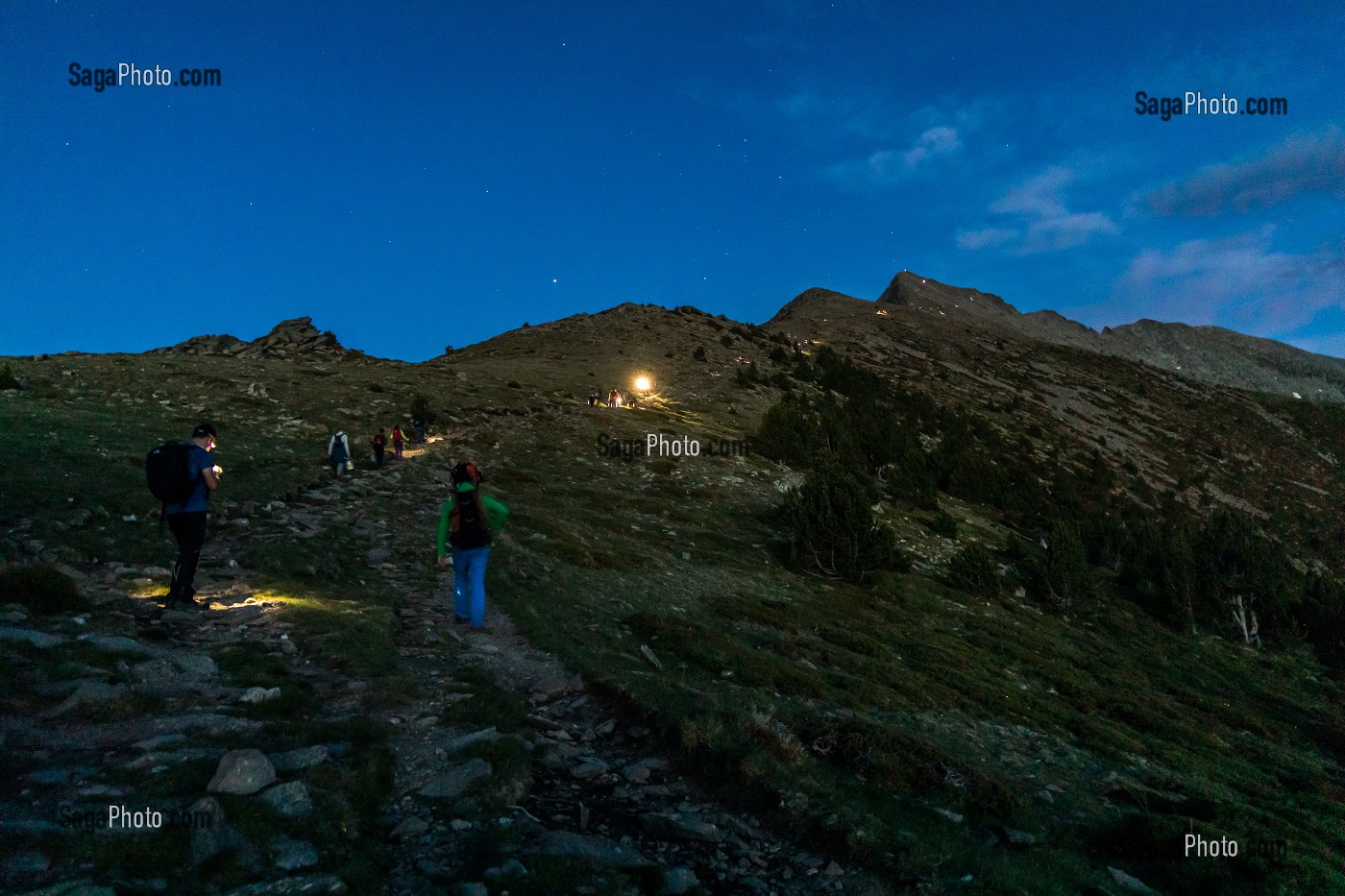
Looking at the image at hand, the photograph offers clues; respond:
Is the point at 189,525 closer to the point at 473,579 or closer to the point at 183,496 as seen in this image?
the point at 183,496

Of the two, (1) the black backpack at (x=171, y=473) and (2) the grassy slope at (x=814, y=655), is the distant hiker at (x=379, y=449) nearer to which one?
(2) the grassy slope at (x=814, y=655)

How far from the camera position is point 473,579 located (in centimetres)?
1033

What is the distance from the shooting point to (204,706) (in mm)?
6027

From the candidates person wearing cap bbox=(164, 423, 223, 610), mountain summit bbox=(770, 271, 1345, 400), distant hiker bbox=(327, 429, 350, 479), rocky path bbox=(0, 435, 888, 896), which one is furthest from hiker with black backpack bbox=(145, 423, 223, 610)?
mountain summit bbox=(770, 271, 1345, 400)

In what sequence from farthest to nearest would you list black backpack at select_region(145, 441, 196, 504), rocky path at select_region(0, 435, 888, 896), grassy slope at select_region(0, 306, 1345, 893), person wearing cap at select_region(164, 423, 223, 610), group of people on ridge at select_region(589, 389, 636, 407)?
group of people on ridge at select_region(589, 389, 636, 407) → person wearing cap at select_region(164, 423, 223, 610) → black backpack at select_region(145, 441, 196, 504) → grassy slope at select_region(0, 306, 1345, 893) → rocky path at select_region(0, 435, 888, 896)

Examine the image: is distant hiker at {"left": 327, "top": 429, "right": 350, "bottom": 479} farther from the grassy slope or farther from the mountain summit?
the mountain summit

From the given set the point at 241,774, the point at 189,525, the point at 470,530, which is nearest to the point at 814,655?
the point at 470,530

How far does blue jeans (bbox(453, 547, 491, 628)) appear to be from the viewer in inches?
403

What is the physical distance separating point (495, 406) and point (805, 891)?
114ft

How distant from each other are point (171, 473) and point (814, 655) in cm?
1113

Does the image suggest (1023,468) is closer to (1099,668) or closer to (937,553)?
(937,553)

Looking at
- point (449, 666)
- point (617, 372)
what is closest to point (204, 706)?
point (449, 666)

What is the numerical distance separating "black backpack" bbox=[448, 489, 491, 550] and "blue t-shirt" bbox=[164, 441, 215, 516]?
3348 millimetres

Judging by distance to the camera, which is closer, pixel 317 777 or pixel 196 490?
pixel 317 777
